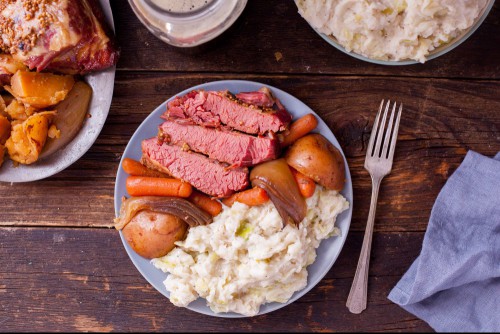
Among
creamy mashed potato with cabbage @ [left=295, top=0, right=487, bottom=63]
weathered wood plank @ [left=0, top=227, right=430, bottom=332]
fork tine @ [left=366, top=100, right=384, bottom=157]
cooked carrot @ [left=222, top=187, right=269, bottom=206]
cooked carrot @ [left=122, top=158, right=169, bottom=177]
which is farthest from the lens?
weathered wood plank @ [left=0, top=227, right=430, bottom=332]

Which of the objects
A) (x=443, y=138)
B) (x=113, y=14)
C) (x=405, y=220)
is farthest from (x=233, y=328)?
(x=113, y=14)

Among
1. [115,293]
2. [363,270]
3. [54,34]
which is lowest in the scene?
[115,293]

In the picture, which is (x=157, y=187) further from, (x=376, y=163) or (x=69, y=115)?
(x=376, y=163)

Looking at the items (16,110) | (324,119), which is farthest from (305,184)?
(16,110)

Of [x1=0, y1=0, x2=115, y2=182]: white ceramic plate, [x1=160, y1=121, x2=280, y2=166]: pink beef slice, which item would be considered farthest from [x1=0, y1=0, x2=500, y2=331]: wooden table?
[x1=160, y1=121, x2=280, y2=166]: pink beef slice

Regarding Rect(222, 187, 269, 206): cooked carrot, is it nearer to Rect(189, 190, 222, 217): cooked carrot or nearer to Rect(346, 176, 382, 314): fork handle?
Rect(189, 190, 222, 217): cooked carrot
